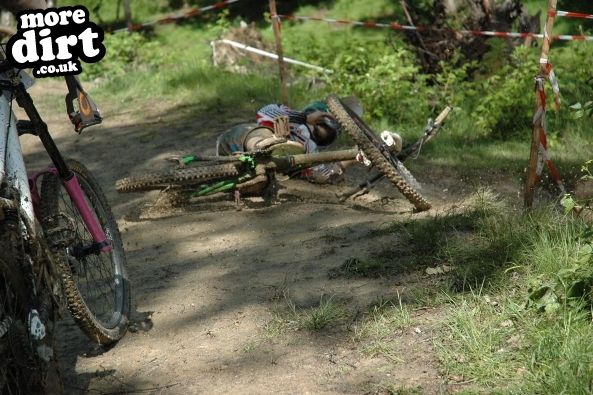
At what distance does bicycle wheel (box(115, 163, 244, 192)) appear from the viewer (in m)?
6.26

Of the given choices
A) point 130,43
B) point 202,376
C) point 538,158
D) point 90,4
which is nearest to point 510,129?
point 538,158

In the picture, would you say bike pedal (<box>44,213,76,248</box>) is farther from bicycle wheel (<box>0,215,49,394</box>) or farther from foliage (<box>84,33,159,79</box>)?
foliage (<box>84,33,159,79</box>)

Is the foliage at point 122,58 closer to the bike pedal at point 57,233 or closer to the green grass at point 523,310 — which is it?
the green grass at point 523,310

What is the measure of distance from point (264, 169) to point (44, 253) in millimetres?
2980

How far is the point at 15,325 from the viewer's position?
333 cm

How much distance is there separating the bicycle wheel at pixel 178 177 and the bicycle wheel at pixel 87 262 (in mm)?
1203

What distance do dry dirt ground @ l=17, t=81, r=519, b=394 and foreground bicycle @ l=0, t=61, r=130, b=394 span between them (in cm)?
27

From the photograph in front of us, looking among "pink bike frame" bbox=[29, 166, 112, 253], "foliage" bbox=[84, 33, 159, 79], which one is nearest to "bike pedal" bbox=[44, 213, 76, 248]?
"pink bike frame" bbox=[29, 166, 112, 253]

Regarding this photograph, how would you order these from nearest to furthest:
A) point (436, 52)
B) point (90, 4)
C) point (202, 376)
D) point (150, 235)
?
point (202, 376)
point (150, 235)
point (436, 52)
point (90, 4)

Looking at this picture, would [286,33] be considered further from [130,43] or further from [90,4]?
[90,4]

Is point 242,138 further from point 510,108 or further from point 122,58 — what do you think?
point 122,58

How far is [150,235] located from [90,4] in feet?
45.4

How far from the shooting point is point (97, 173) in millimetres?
8477

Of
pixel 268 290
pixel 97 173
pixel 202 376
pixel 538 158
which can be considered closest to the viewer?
pixel 202 376
